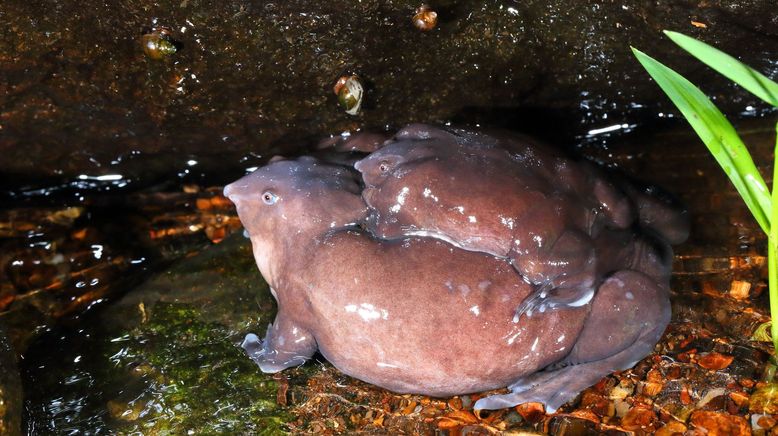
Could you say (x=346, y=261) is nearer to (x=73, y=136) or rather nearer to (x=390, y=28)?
(x=390, y=28)

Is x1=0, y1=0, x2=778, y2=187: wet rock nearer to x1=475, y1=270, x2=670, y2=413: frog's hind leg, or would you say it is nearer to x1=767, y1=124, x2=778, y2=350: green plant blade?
x1=767, y1=124, x2=778, y2=350: green plant blade

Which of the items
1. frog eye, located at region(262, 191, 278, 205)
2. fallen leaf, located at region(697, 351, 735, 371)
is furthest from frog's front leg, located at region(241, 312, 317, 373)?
fallen leaf, located at region(697, 351, 735, 371)

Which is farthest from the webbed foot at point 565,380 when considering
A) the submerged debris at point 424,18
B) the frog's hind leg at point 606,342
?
the submerged debris at point 424,18

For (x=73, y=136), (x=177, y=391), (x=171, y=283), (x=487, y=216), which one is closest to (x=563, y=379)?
(x=487, y=216)

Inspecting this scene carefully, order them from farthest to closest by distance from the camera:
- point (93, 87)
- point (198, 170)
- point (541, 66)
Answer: point (198, 170) → point (541, 66) → point (93, 87)

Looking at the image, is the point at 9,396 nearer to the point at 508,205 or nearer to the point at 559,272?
the point at 508,205
